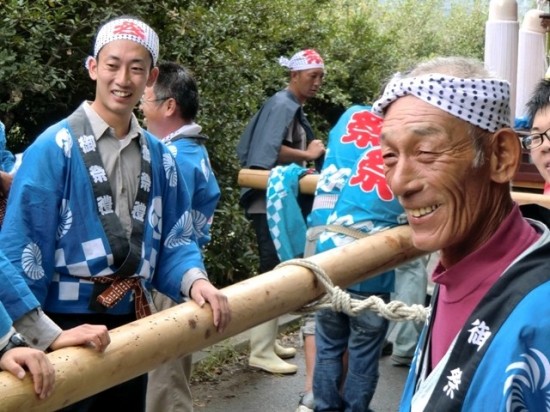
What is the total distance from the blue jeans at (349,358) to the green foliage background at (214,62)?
1447mm

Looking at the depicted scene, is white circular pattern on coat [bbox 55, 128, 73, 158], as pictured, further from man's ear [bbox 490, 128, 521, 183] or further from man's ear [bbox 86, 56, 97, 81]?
man's ear [bbox 490, 128, 521, 183]

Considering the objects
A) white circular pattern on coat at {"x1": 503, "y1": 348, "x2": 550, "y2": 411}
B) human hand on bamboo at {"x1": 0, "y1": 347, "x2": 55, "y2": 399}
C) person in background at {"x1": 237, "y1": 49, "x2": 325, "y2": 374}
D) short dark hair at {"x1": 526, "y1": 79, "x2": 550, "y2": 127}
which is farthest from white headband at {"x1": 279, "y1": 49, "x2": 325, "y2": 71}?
white circular pattern on coat at {"x1": 503, "y1": 348, "x2": 550, "y2": 411}

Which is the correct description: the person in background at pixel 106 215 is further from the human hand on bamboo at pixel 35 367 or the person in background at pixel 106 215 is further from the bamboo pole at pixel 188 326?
the human hand on bamboo at pixel 35 367

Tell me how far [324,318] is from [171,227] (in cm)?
147

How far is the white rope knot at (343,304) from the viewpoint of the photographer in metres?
3.21

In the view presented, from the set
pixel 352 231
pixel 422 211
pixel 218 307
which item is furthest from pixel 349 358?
pixel 422 211

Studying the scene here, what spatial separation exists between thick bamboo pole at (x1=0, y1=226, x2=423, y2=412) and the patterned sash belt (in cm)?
53

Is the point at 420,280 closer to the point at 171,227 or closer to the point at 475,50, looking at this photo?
the point at 171,227

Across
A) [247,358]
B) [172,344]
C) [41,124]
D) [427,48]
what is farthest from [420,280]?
[427,48]

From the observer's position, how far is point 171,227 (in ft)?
12.2

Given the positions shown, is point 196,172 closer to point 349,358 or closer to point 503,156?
point 349,358

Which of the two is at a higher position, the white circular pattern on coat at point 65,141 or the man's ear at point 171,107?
the white circular pattern on coat at point 65,141

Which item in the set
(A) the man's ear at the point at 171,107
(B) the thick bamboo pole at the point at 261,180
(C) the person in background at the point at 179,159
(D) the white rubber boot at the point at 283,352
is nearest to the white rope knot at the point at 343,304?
(C) the person in background at the point at 179,159

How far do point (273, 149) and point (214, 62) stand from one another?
1484 millimetres
